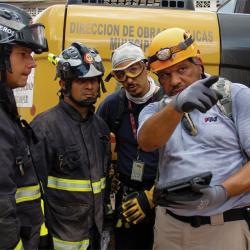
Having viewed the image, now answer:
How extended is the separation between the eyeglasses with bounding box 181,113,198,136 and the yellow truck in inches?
51.4

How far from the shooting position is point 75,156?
2.47 meters

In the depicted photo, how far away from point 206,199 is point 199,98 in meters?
0.47

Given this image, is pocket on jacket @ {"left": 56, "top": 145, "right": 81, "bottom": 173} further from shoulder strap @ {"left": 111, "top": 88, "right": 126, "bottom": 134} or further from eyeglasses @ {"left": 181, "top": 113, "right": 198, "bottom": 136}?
eyeglasses @ {"left": 181, "top": 113, "right": 198, "bottom": 136}

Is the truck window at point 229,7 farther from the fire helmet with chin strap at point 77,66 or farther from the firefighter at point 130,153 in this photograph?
the fire helmet with chin strap at point 77,66

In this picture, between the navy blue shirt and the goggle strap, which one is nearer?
the goggle strap

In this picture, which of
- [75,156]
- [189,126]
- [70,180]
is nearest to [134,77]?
[75,156]

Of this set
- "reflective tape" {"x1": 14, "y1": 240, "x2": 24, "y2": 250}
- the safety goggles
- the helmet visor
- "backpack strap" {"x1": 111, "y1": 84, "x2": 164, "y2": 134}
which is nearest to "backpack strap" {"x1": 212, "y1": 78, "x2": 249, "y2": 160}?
the safety goggles

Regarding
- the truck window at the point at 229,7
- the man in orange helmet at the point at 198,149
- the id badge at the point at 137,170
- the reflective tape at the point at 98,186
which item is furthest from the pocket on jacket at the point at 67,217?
the truck window at the point at 229,7

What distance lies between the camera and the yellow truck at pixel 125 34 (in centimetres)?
321

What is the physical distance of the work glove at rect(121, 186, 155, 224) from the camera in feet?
8.96

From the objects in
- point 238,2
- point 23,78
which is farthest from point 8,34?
point 238,2

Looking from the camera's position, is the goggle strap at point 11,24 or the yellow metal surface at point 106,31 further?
the yellow metal surface at point 106,31

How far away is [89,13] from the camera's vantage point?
324cm

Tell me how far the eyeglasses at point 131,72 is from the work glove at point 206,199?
121 cm
